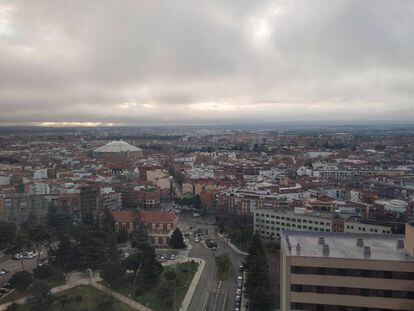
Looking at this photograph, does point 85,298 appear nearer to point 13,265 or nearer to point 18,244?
point 18,244

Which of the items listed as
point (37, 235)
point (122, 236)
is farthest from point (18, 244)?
point (122, 236)

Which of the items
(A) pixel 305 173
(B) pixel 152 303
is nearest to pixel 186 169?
(A) pixel 305 173

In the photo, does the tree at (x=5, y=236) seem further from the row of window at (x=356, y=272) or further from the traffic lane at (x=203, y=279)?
the row of window at (x=356, y=272)

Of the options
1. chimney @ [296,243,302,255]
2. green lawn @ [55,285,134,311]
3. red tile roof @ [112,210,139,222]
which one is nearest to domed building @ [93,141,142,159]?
red tile roof @ [112,210,139,222]

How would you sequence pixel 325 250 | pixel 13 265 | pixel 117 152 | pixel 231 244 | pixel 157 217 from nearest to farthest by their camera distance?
1. pixel 325 250
2. pixel 13 265
3. pixel 231 244
4. pixel 157 217
5. pixel 117 152

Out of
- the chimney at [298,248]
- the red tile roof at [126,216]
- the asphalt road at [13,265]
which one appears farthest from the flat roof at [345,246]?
the red tile roof at [126,216]

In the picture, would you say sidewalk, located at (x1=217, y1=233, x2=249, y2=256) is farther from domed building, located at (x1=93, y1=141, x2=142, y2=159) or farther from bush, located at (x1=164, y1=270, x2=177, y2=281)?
domed building, located at (x1=93, y1=141, x2=142, y2=159)
